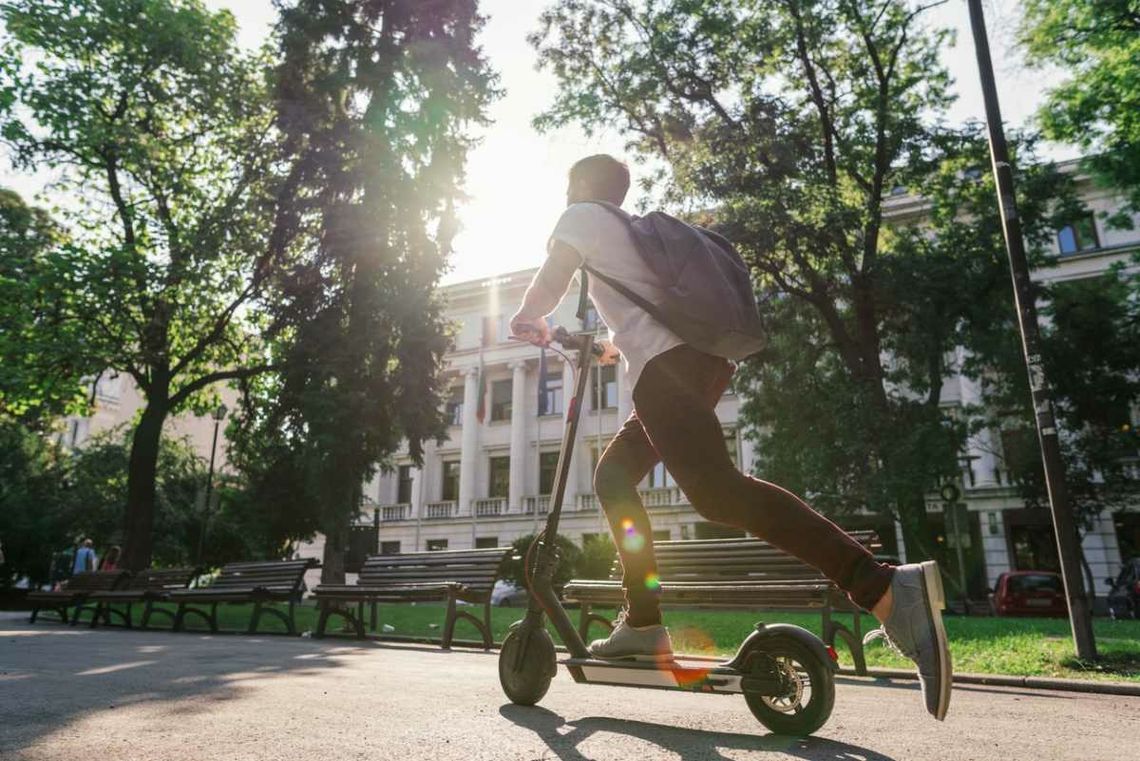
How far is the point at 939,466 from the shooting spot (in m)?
18.6

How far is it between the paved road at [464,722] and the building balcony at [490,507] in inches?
1439

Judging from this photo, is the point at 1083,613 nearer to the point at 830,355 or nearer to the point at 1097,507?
the point at 830,355

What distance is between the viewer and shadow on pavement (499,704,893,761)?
2.42m

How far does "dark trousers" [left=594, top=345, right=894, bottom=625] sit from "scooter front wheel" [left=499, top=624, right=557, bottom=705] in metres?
0.58

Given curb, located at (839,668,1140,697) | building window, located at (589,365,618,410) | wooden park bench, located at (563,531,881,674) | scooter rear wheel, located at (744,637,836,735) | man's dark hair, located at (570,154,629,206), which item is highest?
building window, located at (589,365,618,410)

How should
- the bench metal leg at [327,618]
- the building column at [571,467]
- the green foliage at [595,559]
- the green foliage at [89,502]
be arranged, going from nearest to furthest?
1. the bench metal leg at [327,618]
2. the green foliage at [89,502]
3. the green foliage at [595,559]
4. the building column at [571,467]

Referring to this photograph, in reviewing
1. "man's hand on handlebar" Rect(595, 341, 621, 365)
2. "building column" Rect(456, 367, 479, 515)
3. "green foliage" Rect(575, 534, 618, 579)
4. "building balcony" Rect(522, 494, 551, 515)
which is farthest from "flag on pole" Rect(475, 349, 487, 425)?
"man's hand on handlebar" Rect(595, 341, 621, 365)

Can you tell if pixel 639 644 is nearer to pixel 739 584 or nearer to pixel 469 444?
pixel 739 584

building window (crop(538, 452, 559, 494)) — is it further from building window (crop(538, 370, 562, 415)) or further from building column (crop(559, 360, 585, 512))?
building window (crop(538, 370, 562, 415))

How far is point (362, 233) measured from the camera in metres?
18.7

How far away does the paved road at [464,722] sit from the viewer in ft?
8.09

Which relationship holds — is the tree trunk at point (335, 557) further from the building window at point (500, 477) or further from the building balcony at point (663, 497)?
the building window at point (500, 477)

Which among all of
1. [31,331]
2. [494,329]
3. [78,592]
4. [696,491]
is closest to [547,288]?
[696,491]

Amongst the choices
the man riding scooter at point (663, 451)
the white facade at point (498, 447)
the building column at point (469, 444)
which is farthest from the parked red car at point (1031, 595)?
the building column at point (469, 444)
